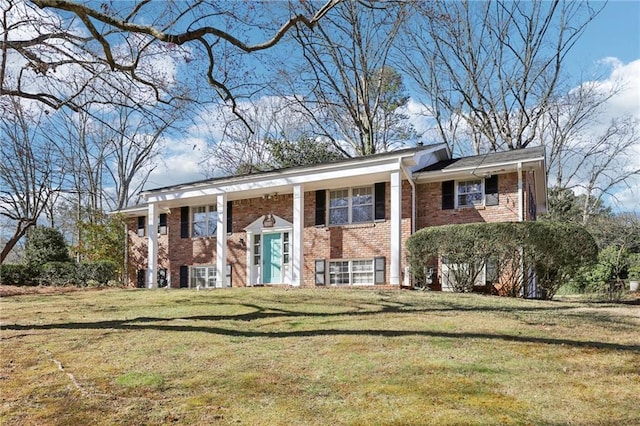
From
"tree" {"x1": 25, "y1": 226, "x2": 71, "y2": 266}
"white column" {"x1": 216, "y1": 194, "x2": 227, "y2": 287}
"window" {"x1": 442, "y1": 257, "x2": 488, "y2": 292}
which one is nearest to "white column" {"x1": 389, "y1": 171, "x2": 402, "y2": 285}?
"window" {"x1": 442, "y1": 257, "x2": 488, "y2": 292}

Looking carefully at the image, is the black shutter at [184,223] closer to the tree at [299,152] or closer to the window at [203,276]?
the window at [203,276]

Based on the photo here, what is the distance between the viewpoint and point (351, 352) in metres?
6.25

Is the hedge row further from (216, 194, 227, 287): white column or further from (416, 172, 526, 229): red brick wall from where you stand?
(416, 172, 526, 229): red brick wall

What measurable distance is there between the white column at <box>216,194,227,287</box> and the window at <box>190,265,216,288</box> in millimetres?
1819

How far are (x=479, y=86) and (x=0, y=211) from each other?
22.6 metres

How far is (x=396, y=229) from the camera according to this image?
15.2 metres

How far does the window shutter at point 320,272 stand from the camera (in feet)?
58.4

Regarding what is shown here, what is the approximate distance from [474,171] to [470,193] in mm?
824

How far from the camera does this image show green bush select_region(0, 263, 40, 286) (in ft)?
65.2

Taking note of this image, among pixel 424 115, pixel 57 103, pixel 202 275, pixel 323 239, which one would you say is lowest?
pixel 202 275

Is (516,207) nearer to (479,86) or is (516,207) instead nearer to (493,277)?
(493,277)

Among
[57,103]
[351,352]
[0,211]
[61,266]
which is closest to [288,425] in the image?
[351,352]

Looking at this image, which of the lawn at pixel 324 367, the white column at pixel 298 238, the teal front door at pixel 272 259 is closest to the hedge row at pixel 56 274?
the teal front door at pixel 272 259

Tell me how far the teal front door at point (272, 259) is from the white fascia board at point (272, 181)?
1891 millimetres
